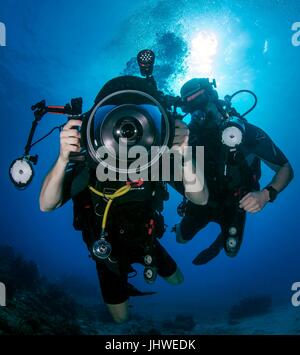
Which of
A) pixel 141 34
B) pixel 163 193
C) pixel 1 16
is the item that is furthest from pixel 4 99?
pixel 163 193

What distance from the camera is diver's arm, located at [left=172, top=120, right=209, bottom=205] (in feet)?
7.59

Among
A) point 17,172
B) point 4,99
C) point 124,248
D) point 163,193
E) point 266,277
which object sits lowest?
point 266,277

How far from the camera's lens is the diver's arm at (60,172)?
2213 mm

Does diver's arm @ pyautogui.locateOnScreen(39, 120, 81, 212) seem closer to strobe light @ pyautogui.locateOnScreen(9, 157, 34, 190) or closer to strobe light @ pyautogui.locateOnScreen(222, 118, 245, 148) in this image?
strobe light @ pyautogui.locateOnScreen(9, 157, 34, 190)

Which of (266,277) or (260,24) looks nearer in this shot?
(260,24)

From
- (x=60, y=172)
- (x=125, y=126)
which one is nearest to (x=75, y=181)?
(x=60, y=172)

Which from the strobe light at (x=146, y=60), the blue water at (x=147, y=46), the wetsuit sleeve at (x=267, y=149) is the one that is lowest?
the wetsuit sleeve at (x=267, y=149)

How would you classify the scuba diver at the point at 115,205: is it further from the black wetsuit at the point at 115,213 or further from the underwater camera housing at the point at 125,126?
the underwater camera housing at the point at 125,126

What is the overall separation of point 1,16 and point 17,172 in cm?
1641

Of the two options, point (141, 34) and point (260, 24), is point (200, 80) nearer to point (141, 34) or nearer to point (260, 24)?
point (141, 34)

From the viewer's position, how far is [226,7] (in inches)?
550

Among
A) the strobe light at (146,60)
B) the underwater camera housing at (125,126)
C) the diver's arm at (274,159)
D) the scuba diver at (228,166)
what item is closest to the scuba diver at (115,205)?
the underwater camera housing at (125,126)

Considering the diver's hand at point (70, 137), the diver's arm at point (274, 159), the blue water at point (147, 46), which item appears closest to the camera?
the diver's hand at point (70, 137)

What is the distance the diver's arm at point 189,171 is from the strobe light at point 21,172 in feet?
3.85
